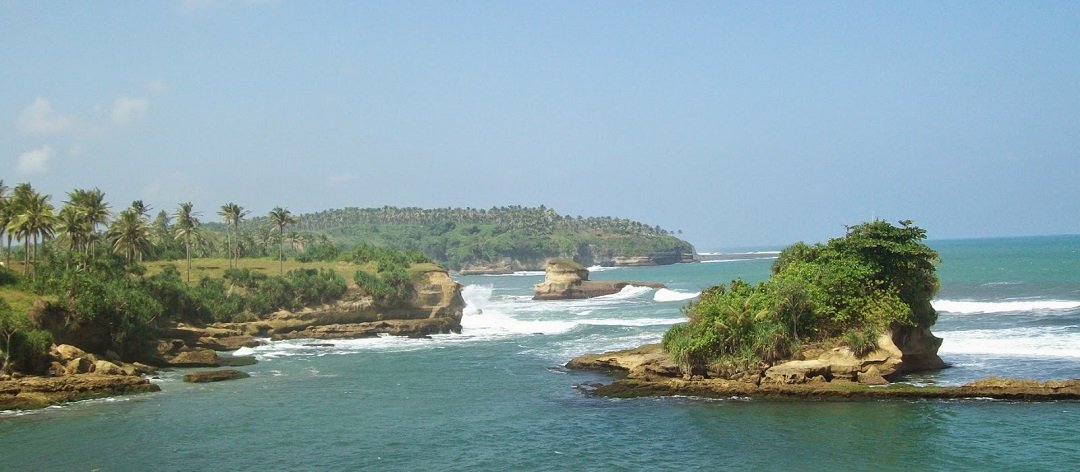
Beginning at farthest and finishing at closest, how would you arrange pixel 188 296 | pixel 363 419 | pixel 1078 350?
1. pixel 188 296
2. pixel 1078 350
3. pixel 363 419

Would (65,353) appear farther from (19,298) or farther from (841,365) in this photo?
(841,365)

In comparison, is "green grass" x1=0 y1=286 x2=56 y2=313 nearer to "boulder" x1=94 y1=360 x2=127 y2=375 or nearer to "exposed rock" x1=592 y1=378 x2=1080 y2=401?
"boulder" x1=94 y1=360 x2=127 y2=375

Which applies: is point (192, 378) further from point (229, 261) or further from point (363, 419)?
point (229, 261)

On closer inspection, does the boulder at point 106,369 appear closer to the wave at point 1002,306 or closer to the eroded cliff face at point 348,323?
the eroded cliff face at point 348,323

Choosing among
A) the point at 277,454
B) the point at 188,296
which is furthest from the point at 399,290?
the point at 277,454

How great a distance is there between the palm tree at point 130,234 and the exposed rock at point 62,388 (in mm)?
26298

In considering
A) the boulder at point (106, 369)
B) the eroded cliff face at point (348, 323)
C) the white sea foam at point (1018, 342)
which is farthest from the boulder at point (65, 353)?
the white sea foam at point (1018, 342)

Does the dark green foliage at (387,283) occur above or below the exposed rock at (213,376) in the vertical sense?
above

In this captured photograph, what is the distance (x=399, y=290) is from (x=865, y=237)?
39.1m

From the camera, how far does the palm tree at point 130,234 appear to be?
65375 mm

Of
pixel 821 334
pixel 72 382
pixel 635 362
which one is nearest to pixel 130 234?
pixel 72 382

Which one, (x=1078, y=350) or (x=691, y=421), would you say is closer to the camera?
(x=691, y=421)


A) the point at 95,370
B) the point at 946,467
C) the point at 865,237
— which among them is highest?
the point at 865,237

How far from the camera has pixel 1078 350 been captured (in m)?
44.5
